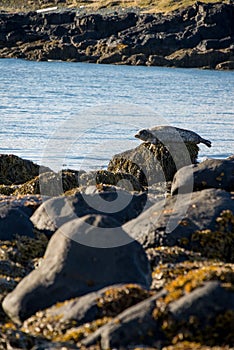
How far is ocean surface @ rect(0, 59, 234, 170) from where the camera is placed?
2556 cm

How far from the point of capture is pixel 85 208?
32.0ft

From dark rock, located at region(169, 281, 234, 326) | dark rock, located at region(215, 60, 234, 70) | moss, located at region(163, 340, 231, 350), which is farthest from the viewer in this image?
dark rock, located at region(215, 60, 234, 70)

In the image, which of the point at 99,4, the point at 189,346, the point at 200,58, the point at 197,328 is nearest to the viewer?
the point at 189,346

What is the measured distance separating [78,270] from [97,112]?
33.9 metres

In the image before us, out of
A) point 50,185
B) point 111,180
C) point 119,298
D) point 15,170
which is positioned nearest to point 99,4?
point 15,170

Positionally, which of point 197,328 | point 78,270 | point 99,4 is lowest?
point 99,4

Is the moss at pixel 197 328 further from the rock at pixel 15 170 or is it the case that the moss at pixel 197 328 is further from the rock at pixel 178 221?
the rock at pixel 15 170

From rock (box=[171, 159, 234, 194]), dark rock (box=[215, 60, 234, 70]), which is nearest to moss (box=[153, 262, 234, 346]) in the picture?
rock (box=[171, 159, 234, 194])

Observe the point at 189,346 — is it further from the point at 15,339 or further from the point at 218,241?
the point at 218,241

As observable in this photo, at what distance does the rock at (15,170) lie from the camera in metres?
16.4

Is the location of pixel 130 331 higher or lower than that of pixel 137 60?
A: higher

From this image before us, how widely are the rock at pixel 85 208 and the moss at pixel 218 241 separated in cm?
113

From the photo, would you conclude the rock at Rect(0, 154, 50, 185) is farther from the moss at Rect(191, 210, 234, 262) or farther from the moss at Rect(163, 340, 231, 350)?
the moss at Rect(163, 340, 231, 350)

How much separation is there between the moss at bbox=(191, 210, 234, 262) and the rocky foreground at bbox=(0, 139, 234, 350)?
1 centimetres
